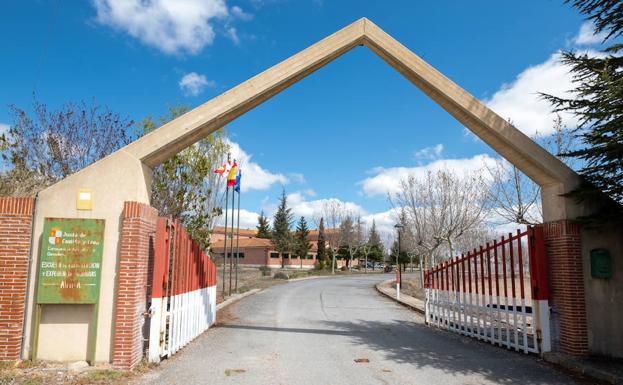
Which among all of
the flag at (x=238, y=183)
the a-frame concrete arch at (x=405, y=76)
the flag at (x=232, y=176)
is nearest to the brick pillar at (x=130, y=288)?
the a-frame concrete arch at (x=405, y=76)

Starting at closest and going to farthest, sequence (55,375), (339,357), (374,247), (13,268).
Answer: (55,375), (13,268), (339,357), (374,247)

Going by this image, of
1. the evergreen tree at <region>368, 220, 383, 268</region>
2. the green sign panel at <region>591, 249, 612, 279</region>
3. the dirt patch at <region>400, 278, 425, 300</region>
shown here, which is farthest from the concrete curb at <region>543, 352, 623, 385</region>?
the evergreen tree at <region>368, 220, 383, 268</region>

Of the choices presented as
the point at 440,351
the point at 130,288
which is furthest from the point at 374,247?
the point at 130,288

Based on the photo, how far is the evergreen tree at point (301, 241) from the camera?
70.0 m

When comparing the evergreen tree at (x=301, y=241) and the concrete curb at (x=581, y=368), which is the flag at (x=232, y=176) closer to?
the concrete curb at (x=581, y=368)

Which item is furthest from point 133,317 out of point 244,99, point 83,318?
point 244,99

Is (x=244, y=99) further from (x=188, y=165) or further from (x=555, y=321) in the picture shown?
(x=188, y=165)

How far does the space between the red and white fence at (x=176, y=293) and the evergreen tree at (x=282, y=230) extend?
56.0 meters

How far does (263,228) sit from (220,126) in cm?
7591

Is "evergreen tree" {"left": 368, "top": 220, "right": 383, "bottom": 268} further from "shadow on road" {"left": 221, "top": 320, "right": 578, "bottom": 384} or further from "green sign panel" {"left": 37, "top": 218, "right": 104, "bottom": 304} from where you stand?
"green sign panel" {"left": 37, "top": 218, "right": 104, "bottom": 304}

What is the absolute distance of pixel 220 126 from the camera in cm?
872

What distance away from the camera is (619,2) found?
8312mm

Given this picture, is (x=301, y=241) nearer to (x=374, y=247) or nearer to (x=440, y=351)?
(x=374, y=247)

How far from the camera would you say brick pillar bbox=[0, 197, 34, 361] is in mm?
7148
